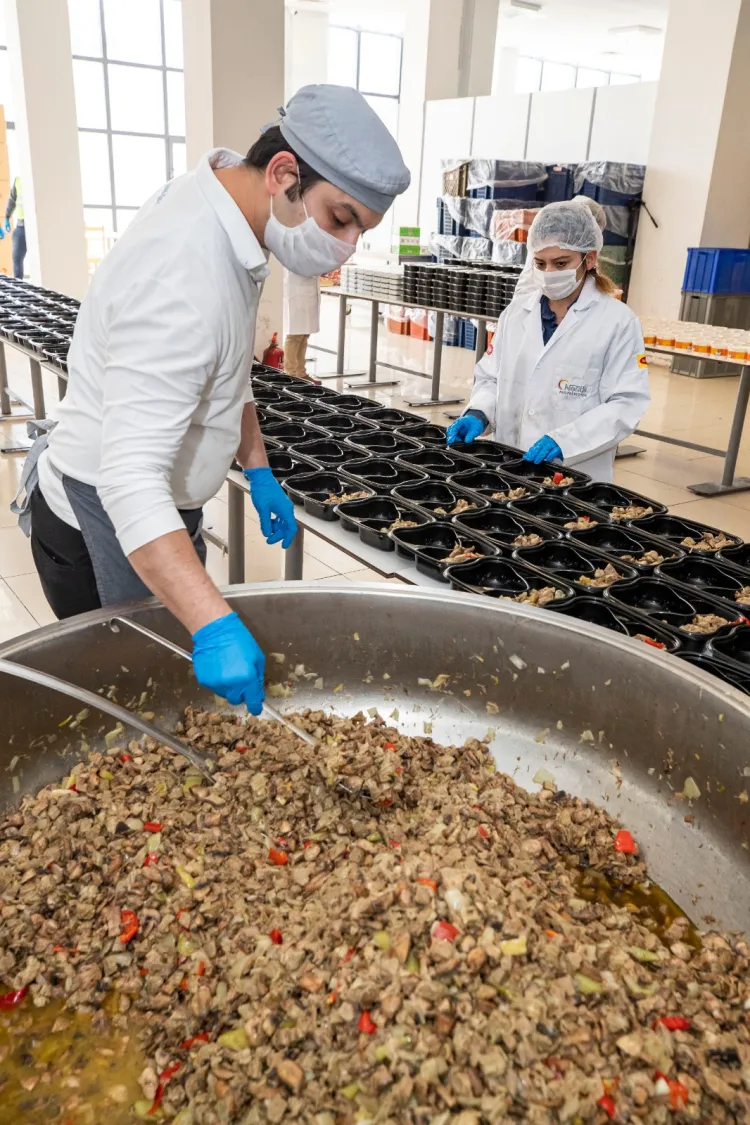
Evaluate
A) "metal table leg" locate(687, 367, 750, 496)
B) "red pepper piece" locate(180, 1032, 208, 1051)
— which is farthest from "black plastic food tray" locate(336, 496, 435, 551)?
"metal table leg" locate(687, 367, 750, 496)

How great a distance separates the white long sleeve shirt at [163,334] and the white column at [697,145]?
24.2 feet

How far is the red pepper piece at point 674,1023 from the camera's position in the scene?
815mm

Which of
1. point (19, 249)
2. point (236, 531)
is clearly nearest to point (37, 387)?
point (236, 531)

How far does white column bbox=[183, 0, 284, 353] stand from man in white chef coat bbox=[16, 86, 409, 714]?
445 cm

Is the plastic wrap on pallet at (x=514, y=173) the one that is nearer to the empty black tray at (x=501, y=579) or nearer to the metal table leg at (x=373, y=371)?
the metal table leg at (x=373, y=371)

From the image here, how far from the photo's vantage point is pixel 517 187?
8.48 meters

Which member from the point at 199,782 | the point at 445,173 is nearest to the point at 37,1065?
the point at 199,782

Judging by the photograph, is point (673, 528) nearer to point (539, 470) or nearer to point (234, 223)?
point (539, 470)

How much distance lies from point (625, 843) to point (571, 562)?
2.71 ft

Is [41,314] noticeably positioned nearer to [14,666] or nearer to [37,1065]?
[14,666]

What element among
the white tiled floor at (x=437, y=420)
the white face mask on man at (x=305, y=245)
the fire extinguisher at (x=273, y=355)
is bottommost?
the white tiled floor at (x=437, y=420)

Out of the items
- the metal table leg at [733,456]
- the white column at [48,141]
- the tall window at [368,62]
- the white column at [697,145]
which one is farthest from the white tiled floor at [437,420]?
the tall window at [368,62]

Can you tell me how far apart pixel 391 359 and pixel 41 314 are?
13.7 ft

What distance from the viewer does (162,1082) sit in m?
0.81
